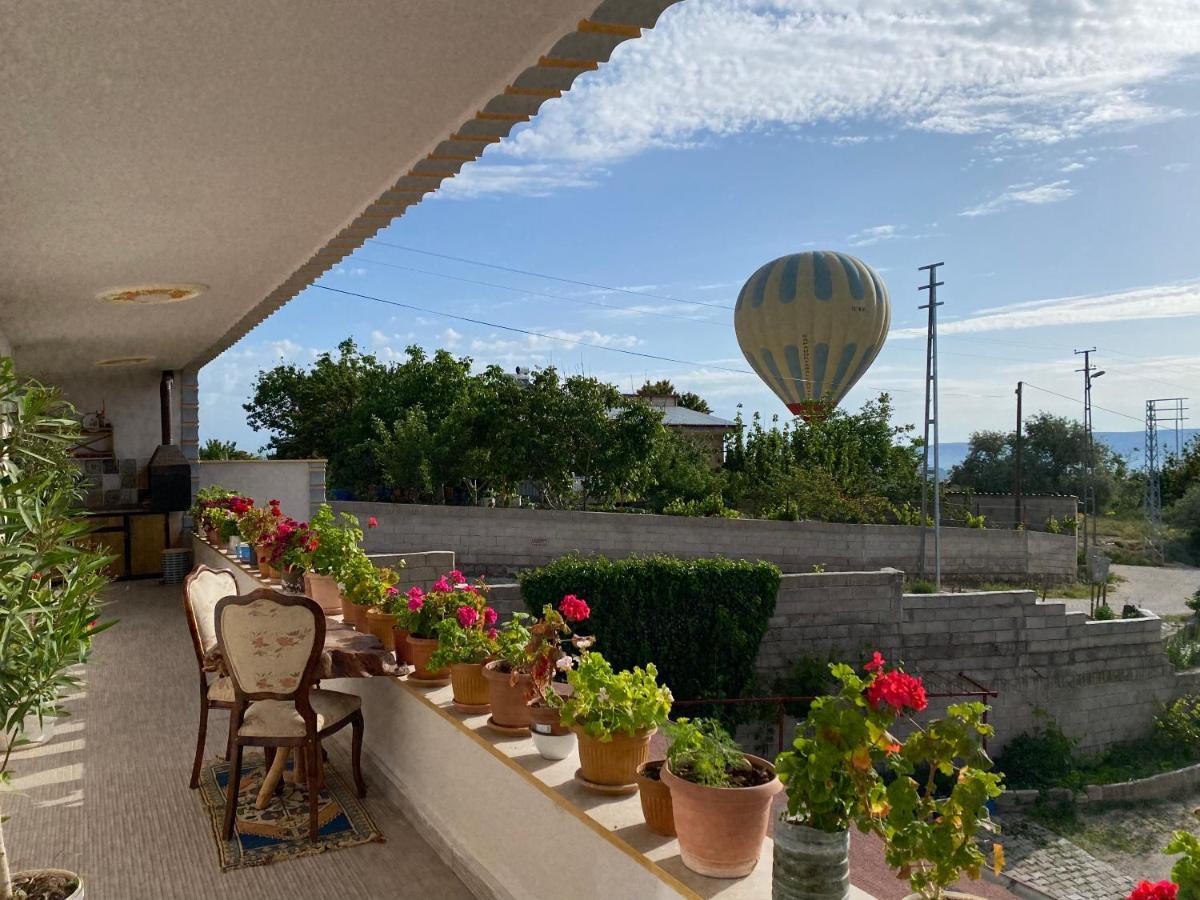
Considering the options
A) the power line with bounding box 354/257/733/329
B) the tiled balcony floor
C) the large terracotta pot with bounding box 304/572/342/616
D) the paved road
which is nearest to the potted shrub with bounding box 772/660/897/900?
the tiled balcony floor

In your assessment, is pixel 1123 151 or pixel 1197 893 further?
Answer: pixel 1123 151

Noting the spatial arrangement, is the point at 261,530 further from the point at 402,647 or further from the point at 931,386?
the point at 931,386

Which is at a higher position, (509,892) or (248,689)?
(248,689)

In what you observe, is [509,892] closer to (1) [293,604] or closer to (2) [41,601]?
(1) [293,604]

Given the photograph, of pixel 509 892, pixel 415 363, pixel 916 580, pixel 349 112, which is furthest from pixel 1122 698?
pixel 415 363

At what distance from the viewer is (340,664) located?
3.53 meters

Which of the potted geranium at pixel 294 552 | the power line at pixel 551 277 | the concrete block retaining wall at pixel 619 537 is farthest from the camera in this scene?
the power line at pixel 551 277

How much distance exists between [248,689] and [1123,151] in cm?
4031

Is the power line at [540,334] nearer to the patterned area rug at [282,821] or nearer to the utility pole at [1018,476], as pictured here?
the utility pole at [1018,476]

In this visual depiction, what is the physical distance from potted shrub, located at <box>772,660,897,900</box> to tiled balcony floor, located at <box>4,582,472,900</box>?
166 cm

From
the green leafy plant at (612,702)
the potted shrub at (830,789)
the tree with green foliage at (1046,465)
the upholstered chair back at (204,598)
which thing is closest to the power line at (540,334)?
the tree with green foliage at (1046,465)

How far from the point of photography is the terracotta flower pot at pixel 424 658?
349 centimetres

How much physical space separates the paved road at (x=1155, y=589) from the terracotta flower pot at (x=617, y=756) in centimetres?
1700

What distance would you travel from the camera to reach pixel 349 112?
261 centimetres
